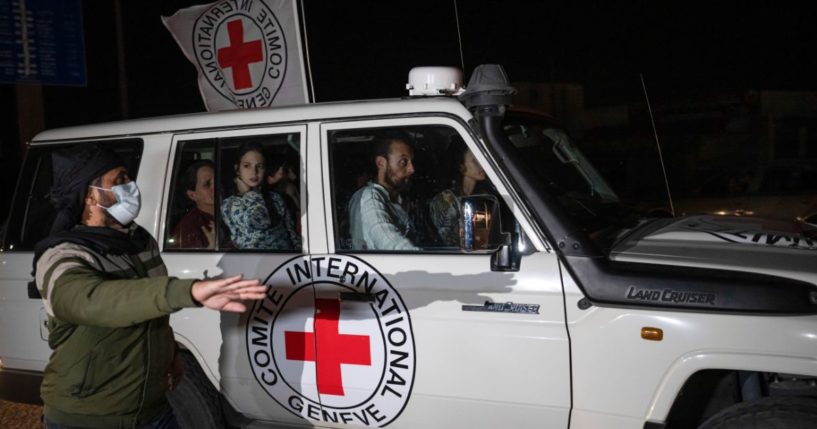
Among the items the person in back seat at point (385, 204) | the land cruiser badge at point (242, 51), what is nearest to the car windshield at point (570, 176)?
the person in back seat at point (385, 204)

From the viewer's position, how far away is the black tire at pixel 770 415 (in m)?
2.59

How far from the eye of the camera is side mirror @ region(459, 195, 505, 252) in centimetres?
276

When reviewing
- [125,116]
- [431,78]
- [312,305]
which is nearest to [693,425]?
[312,305]

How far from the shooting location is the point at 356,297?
3242 millimetres

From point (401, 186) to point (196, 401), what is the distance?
1.58m

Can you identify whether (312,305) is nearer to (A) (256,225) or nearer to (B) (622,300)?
(A) (256,225)

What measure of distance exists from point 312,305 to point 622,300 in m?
1.43

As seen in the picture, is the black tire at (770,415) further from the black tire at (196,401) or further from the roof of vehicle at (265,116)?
the black tire at (196,401)

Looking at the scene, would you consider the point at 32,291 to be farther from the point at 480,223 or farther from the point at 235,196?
the point at 480,223

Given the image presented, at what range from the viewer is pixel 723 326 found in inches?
105

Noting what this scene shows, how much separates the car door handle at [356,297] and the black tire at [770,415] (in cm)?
152

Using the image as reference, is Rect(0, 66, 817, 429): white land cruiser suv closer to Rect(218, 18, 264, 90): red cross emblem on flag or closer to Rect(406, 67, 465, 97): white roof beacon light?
Rect(406, 67, 465, 97): white roof beacon light

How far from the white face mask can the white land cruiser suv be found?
1.08 m

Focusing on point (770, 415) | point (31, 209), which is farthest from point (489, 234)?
point (31, 209)
